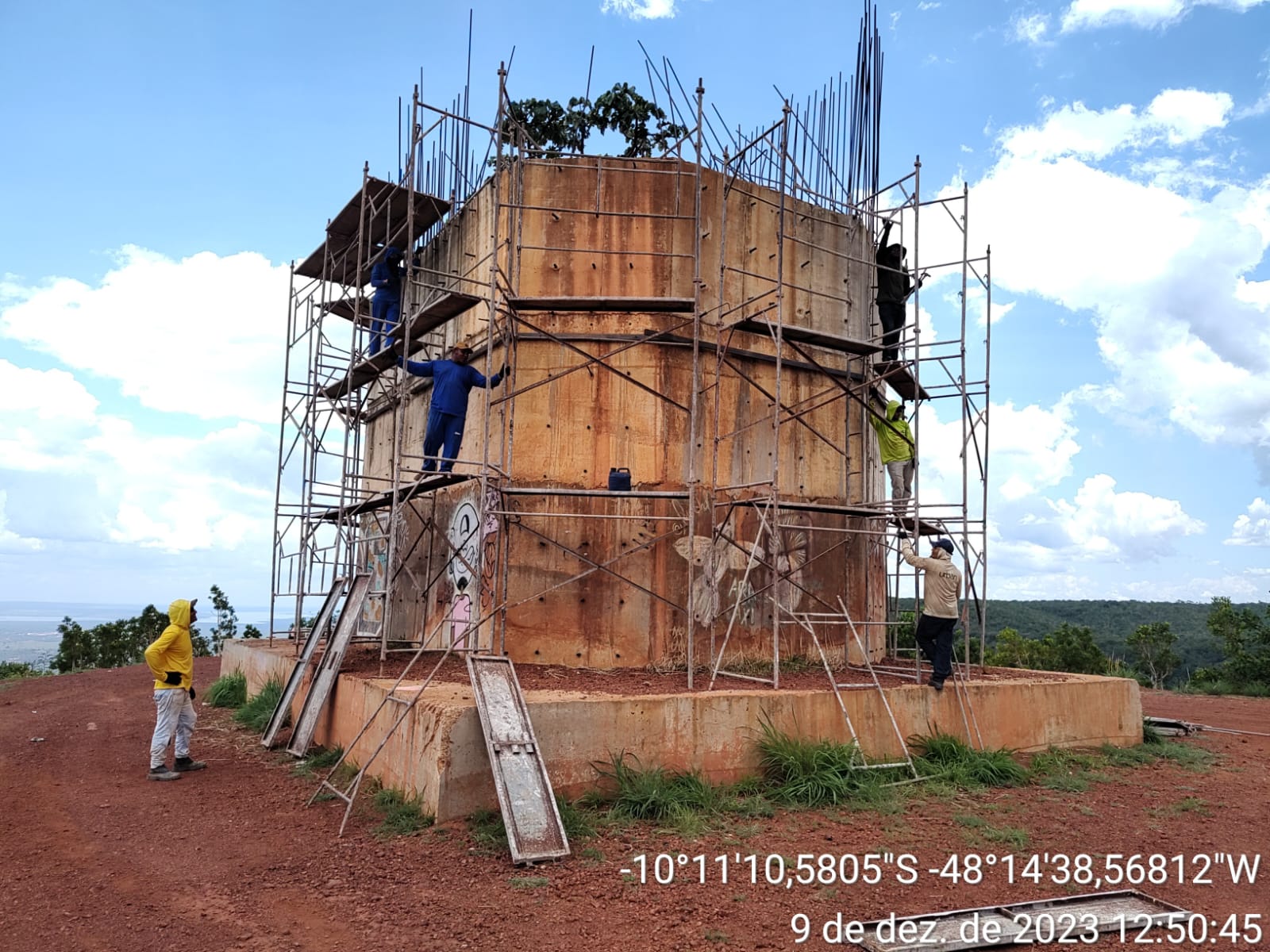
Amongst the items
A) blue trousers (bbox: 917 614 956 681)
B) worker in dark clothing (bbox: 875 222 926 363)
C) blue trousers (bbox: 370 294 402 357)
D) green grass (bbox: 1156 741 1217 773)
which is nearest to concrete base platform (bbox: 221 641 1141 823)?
blue trousers (bbox: 917 614 956 681)

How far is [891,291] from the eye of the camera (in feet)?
44.0

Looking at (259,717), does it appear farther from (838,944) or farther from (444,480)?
(838,944)

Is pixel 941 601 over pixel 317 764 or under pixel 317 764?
over

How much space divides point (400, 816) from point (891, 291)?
9.92m

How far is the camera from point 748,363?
39.4 feet

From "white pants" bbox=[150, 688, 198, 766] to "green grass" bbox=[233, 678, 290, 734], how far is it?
1.96 metres

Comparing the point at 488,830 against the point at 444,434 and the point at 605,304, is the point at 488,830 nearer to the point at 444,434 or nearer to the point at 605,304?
the point at 444,434

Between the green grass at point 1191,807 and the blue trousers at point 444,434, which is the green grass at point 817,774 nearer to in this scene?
the green grass at point 1191,807

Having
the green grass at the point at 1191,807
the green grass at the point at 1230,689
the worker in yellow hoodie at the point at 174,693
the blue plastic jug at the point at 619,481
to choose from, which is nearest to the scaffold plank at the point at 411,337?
the blue plastic jug at the point at 619,481

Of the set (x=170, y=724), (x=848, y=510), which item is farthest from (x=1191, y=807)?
(x=170, y=724)

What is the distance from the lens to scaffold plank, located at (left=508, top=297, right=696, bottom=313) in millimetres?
10414

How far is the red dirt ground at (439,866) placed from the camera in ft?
18.1

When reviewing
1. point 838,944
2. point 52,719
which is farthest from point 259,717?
point 838,944

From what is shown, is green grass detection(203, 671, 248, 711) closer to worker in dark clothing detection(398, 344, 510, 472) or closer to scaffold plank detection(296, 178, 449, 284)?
worker in dark clothing detection(398, 344, 510, 472)
